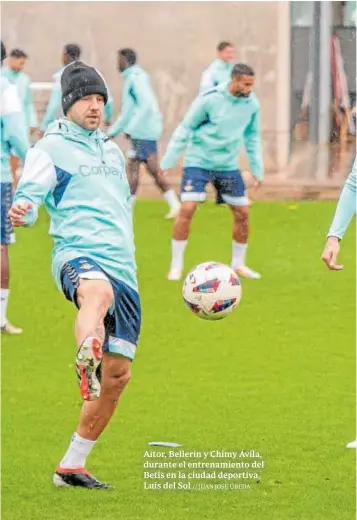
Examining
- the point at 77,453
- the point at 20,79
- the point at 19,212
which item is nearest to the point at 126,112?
the point at 20,79

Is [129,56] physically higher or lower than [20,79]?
higher

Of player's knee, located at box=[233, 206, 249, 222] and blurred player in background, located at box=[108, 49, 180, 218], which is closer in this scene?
player's knee, located at box=[233, 206, 249, 222]

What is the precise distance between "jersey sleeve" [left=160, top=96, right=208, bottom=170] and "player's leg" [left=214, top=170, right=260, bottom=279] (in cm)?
46

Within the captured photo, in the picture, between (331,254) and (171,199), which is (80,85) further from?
(171,199)

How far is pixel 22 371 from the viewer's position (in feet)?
35.7

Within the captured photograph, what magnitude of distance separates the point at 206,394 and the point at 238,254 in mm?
4722

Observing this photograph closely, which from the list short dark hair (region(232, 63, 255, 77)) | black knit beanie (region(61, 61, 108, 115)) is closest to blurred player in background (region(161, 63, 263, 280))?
short dark hair (region(232, 63, 255, 77))

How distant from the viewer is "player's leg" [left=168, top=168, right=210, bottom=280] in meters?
14.4

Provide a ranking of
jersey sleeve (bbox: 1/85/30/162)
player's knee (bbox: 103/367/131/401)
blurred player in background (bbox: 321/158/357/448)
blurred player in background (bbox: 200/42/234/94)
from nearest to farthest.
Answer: player's knee (bbox: 103/367/131/401) → blurred player in background (bbox: 321/158/357/448) → jersey sleeve (bbox: 1/85/30/162) → blurred player in background (bbox: 200/42/234/94)

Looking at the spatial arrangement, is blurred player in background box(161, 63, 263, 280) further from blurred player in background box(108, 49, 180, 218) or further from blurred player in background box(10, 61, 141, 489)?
blurred player in background box(10, 61, 141, 489)

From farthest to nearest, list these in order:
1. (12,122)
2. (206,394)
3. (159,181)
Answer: (159,181) → (12,122) → (206,394)

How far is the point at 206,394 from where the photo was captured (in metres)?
10.2

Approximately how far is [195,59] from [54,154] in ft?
51.4

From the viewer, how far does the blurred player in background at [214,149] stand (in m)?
14.3
